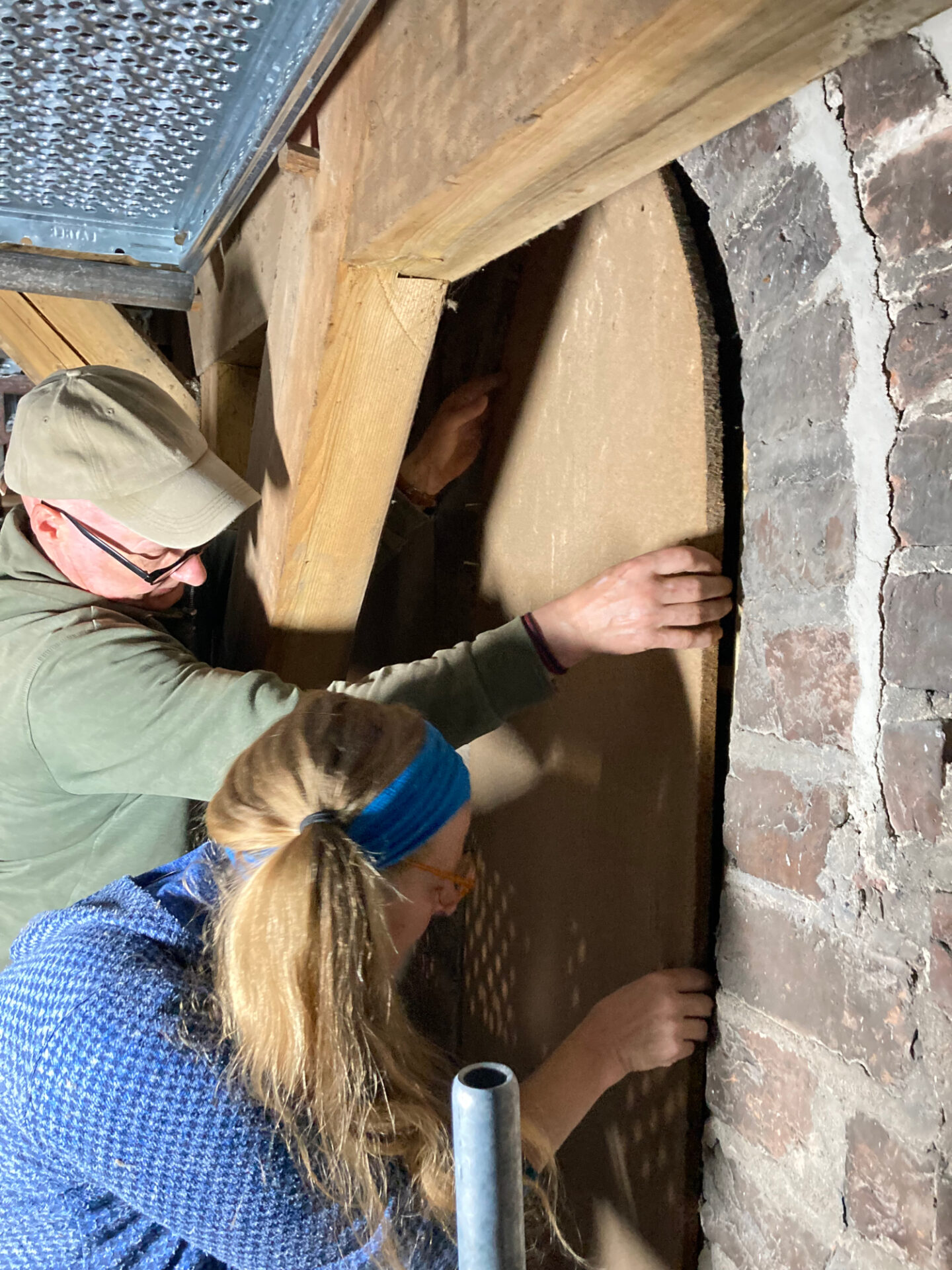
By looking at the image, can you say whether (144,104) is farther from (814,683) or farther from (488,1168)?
(488,1168)

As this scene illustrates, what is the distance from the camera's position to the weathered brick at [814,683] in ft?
2.42

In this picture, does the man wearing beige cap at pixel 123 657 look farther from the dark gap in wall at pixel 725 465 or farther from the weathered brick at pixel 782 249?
the weathered brick at pixel 782 249

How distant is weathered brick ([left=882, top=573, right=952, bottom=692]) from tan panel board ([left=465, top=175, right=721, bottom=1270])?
0.86 feet

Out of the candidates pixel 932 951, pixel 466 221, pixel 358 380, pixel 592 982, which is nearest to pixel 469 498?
pixel 358 380

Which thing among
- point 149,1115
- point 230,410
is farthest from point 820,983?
point 230,410

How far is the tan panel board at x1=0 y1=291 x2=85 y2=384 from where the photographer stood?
1730mm

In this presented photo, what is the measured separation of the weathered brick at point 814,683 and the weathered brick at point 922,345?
0.19 m

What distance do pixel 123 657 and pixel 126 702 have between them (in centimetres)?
6

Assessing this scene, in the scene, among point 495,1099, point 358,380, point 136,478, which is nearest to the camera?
point 495,1099

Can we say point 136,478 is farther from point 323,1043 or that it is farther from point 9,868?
point 323,1043

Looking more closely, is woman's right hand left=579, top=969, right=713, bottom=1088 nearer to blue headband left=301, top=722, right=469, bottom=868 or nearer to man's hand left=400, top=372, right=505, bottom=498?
blue headband left=301, top=722, right=469, bottom=868

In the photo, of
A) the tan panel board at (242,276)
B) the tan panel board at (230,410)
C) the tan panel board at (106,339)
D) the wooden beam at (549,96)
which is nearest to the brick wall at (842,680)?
the wooden beam at (549,96)

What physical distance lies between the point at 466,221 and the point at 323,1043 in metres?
0.77

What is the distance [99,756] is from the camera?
1.22 m
